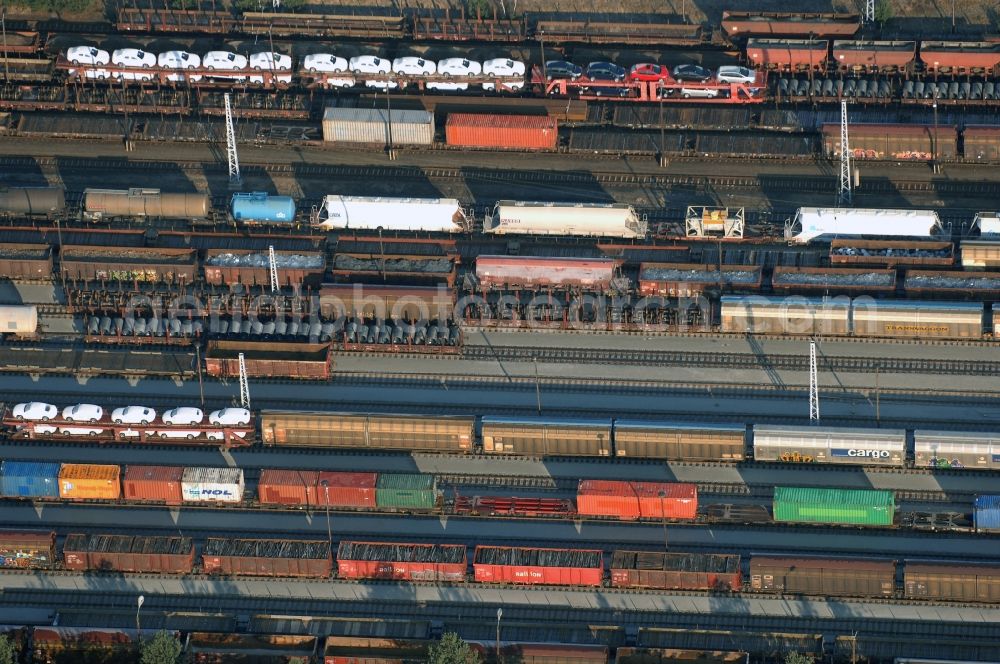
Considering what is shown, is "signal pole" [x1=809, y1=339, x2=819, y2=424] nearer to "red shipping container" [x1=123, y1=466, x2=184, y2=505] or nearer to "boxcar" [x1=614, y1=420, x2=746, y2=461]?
"boxcar" [x1=614, y1=420, x2=746, y2=461]

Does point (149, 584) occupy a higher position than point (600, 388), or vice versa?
point (600, 388)

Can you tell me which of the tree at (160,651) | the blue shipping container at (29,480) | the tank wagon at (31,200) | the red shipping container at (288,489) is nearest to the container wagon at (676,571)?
the red shipping container at (288,489)

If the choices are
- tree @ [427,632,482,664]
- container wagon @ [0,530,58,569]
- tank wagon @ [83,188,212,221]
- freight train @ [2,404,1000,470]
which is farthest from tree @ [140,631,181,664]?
tank wagon @ [83,188,212,221]

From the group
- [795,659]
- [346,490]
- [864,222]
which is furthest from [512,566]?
[864,222]

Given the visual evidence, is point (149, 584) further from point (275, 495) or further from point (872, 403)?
point (872, 403)

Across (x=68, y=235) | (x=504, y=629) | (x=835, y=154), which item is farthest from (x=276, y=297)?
(x=835, y=154)

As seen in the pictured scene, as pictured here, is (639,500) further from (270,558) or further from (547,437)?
(270,558)
